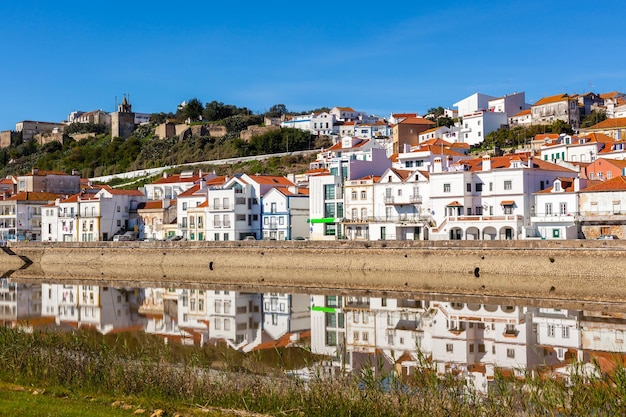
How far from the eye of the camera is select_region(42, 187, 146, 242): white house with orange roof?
74.2 metres

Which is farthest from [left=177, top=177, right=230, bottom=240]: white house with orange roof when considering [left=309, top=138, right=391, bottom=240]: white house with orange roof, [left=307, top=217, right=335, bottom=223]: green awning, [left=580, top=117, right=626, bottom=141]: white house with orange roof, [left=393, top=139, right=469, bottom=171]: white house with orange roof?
[left=580, top=117, right=626, bottom=141]: white house with orange roof

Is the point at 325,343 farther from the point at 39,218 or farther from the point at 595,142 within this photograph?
the point at 39,218

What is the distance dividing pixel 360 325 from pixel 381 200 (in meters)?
28.8

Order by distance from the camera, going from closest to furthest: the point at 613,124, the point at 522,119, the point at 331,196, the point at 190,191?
the point at 331,196
the point at 190,191
the point at 613,124
the point at 522,119

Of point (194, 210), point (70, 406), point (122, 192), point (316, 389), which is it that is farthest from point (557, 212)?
point (122, 192)

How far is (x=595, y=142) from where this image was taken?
2894 inches

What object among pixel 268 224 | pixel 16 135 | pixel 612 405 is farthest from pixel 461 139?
pixel 16 135

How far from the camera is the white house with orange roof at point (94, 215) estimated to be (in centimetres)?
7425

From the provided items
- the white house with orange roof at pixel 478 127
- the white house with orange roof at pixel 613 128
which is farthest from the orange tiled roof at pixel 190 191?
the white house with orange roof at pixel 613 128

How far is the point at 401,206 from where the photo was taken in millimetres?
59688

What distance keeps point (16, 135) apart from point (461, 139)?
124m

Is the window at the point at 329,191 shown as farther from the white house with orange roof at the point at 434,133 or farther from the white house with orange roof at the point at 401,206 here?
the white house with orange roof at the point at 434,133

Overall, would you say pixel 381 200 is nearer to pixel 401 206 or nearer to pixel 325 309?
pixel 401 206

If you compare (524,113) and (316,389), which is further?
(524,113)
